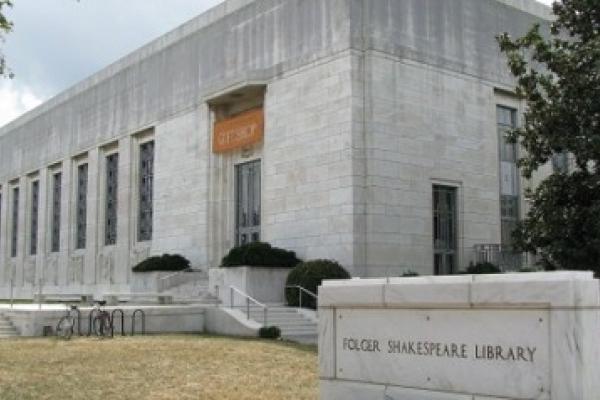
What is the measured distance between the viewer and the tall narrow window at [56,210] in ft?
164

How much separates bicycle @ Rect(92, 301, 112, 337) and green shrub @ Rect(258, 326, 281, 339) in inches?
153

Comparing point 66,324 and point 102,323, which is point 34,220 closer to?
point 66,324

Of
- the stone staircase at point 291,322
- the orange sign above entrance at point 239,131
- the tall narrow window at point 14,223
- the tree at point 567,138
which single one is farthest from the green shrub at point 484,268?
the tall narrow window at point 14,223

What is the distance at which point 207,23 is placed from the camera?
1428 inches

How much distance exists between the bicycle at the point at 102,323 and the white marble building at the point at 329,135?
9070mm

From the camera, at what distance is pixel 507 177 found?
32.9 meters

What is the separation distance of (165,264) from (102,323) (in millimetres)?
13444

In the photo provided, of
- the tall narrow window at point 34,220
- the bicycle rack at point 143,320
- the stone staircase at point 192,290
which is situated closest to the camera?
the bicycle rack at point 143,320

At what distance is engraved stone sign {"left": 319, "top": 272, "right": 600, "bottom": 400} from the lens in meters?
6.41

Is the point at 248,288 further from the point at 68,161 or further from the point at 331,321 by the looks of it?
the point at 68,161

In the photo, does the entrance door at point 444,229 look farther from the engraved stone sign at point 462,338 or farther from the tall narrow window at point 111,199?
the engraved stone sign at point 462,338

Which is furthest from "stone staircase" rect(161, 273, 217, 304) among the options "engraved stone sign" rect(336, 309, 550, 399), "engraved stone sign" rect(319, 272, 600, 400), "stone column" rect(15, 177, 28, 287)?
"stone column" rect(15, 177, 28, 287)

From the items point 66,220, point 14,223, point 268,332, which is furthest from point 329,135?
point 14,223

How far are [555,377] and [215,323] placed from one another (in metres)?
17.5
